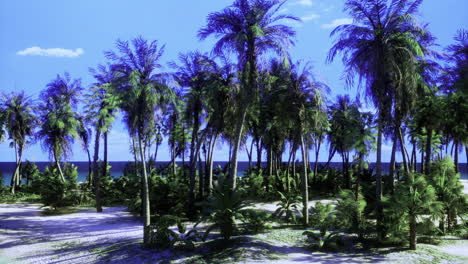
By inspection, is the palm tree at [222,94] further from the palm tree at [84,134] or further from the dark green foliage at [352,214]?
the palm tree at [84,134]

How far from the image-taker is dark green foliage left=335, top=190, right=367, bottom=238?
43.7ft

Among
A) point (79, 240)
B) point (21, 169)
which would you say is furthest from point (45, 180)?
point (21, 169)

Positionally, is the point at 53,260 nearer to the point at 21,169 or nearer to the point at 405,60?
the point at 405,60

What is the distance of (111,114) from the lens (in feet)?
70.2

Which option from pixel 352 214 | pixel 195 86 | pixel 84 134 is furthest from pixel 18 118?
pixel 352 214

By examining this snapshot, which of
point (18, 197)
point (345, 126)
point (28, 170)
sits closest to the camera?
point (345, 126)

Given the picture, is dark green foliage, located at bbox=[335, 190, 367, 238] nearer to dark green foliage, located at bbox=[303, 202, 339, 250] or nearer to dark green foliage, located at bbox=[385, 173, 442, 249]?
dark green foliage, located at bbox=[303, 202, 339, 250]

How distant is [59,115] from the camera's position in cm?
2811

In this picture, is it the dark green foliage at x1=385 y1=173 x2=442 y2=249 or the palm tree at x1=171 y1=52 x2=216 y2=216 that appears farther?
the palm tree at x1=171 y1=52 x2=216 y2=216

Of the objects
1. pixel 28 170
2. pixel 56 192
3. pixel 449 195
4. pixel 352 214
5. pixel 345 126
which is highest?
pixel 345 126

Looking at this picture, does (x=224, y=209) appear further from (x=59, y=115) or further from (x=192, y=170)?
(x=59, y=115)

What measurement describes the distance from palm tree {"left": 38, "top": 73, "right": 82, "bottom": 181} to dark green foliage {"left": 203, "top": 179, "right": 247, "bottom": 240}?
64.2 ft

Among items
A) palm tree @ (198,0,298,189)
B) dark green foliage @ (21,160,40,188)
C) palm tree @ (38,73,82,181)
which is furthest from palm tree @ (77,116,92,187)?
palm tree @ (198,0,298,189)

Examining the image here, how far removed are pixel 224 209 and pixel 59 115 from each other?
830 inches
